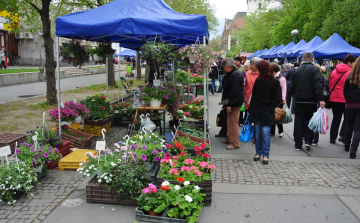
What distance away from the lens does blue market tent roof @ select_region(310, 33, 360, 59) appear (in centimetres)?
1411

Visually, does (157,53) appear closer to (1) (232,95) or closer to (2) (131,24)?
(2) (131,24)

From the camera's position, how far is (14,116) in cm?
909

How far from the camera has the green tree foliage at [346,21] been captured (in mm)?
18266

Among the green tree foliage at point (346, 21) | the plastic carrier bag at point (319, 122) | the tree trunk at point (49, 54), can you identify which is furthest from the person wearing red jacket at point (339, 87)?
the green tree foliage at point (346, 21)

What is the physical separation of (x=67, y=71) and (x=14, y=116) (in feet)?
62.4

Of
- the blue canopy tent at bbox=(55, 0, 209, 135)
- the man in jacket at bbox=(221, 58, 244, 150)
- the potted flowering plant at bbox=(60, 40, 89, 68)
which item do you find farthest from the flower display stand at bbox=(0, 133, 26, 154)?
the man in jacket at bbox=(221, 58, 244, 150)

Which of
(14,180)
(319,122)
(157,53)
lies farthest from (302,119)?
(14,180)

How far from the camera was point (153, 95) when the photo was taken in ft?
21.4

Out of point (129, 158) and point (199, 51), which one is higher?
point (199, 51)

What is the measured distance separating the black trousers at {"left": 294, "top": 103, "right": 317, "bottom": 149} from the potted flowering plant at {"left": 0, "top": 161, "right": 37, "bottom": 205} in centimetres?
506

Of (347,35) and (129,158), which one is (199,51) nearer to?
(129,158)

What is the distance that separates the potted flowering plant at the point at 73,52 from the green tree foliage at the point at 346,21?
1695 centimetres

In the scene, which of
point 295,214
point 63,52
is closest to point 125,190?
point 295,214

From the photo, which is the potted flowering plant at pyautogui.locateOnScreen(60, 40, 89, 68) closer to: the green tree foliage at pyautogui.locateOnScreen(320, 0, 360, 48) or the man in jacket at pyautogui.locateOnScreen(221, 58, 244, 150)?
the man in jacket at pyautogui.locateOnScreen(221, 58, 244, 150)
